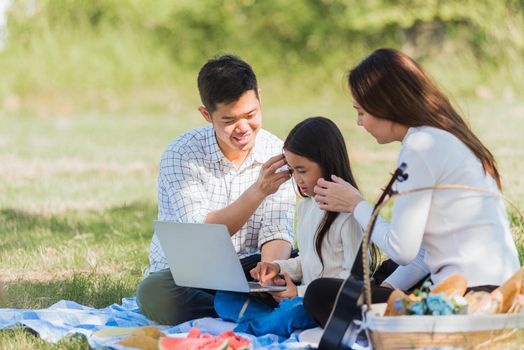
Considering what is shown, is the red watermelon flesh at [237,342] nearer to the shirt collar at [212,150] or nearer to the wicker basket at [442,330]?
the wicker basket at [442,330]

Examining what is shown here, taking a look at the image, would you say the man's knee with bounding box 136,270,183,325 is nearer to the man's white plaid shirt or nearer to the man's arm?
the man's white plaid shirt

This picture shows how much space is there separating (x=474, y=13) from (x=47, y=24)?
7.31 m

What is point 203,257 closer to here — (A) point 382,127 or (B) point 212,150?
(B) point 212,150

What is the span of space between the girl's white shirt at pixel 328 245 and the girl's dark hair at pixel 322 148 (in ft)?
0.10

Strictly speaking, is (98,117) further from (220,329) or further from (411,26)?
(220,329)

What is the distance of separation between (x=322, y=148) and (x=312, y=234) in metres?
0.37

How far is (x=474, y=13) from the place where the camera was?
16203mm

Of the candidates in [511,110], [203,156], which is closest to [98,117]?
[511,110]

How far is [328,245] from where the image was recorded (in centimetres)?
396

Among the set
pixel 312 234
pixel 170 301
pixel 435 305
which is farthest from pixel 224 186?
pixel 435 305

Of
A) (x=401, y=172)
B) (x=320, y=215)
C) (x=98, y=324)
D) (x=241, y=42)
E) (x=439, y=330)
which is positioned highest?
(x=241, y=42)

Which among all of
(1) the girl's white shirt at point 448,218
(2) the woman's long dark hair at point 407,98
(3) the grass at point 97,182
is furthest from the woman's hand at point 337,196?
(3) the grass at point 97,182

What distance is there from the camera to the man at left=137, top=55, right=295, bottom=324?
14.0 feet

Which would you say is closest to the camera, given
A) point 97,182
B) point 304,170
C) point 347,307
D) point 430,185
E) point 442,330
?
point 442,330
